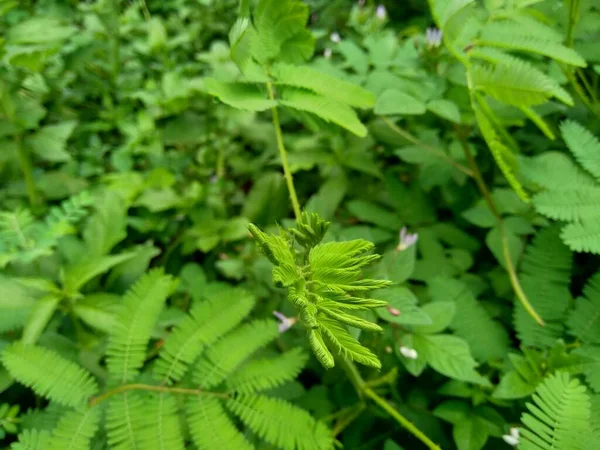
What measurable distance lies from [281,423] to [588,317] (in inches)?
32.7

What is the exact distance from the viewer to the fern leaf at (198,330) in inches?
47.3

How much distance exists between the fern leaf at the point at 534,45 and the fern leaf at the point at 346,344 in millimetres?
835

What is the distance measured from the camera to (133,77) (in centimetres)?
239

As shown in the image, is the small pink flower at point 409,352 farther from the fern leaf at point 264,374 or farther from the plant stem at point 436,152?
the plant stem at point 436,152

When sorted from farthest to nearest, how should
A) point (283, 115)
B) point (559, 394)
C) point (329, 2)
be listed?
point (329, 2), point (283, 115), point (559, 394)

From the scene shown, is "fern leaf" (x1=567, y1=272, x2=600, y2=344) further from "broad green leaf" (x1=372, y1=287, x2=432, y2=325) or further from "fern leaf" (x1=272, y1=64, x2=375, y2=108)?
"fern leaf" (x1=272, y1=64, x2=375, y2=108)

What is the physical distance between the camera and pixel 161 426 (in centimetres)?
111

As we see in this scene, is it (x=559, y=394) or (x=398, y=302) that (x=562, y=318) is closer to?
(x=559, y=394)

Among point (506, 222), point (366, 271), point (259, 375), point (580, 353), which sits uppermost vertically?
point (506, 222)

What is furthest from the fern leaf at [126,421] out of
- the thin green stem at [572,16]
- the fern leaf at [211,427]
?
the thin green stem at [572,16]

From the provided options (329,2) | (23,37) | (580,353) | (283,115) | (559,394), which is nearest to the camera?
(559,394)

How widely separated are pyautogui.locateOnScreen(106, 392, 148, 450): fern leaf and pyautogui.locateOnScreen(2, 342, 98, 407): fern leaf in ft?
0.28

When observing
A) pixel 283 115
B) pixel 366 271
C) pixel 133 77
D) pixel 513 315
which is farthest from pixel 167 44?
pixel 513 315

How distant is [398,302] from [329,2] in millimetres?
2029
